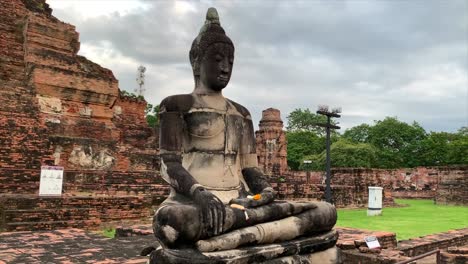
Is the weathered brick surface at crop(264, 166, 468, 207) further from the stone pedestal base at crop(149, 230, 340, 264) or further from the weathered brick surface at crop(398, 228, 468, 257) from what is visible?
the stone pedestal base at crop(149, 230, 340, 264)

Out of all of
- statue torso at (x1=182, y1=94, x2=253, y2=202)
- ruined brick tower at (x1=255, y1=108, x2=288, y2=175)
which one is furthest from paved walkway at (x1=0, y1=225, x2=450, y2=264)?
ruined brick tower at (x1=255, y1=108, x2=288, y2=175)

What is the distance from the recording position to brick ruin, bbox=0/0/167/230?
8.37 m

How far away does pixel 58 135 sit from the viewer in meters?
12.1

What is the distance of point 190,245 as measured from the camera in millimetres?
3094

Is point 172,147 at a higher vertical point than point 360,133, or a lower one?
lower

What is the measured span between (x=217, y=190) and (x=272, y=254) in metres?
0.78

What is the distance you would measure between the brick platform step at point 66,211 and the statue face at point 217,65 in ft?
17.4

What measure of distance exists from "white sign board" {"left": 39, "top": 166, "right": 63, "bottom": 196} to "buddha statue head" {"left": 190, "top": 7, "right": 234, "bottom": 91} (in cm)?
569

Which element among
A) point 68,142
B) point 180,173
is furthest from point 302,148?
point 180,173

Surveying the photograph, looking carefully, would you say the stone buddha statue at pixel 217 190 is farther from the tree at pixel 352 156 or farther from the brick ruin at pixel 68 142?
the tree at pixel 352 156

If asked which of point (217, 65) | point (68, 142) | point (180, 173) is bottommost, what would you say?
point (180, 173)

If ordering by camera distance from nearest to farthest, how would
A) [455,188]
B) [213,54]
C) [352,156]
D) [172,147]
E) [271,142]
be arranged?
[172,147] → [213,54] → [455,188] → [271,142] → [352,156]

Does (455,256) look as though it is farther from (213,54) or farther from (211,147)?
Answer: (213,54)

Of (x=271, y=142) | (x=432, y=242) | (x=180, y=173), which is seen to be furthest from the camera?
(x=271, y=142)
